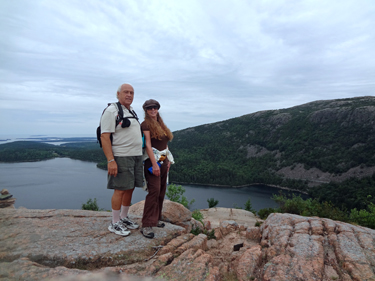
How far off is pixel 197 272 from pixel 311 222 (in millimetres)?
3568

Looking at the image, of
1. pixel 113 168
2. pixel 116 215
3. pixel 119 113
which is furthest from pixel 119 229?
pixel 119 113

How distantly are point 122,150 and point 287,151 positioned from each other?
90.2m

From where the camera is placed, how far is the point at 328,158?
6912 cm

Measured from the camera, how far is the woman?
3963mm

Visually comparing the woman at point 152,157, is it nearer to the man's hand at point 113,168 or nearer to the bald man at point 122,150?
the bald man at point 122,150

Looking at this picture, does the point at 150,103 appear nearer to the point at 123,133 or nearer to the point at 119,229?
the point at 123,133

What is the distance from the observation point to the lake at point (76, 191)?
47969mm

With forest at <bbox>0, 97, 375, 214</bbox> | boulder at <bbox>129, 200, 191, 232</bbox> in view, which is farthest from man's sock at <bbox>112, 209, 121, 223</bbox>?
forest at <bbox>0, 97, 375, 214</bbox>

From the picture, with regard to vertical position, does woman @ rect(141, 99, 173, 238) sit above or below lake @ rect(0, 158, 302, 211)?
above

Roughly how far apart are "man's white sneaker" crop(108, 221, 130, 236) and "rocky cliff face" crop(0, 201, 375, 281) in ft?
0.28

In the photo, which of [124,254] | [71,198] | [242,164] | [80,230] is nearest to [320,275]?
[124,254]

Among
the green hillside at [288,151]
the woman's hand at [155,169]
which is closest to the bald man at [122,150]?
the woman's hand at [155,169]

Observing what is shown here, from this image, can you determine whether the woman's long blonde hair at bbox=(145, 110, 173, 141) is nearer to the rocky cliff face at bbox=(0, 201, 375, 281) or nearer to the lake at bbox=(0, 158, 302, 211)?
the rocky cliff face at bbox=(0, 201, 375, 281)

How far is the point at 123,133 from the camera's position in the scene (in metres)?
3.72
